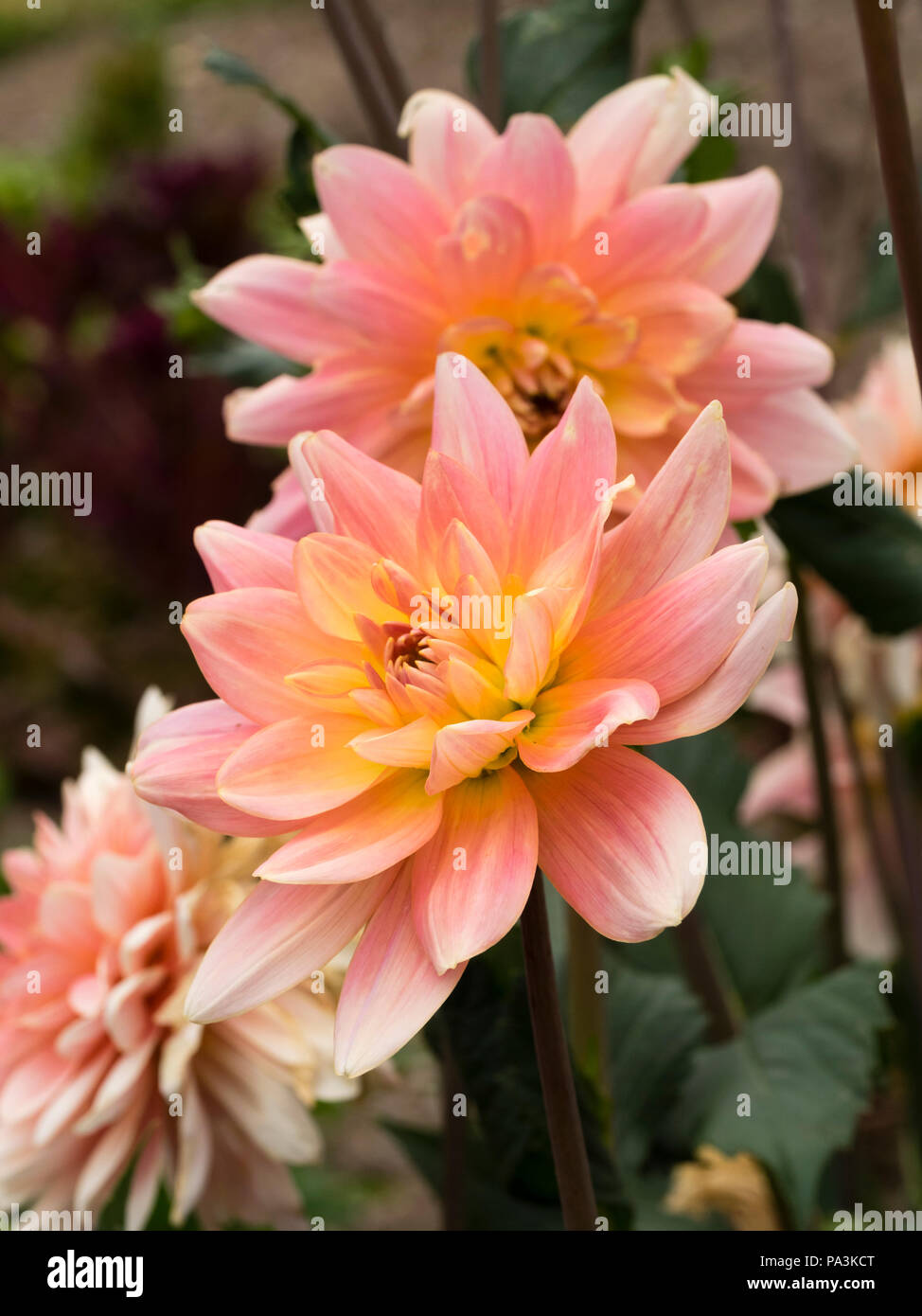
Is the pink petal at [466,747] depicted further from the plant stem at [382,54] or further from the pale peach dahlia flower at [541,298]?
the plant stem at [382,54]

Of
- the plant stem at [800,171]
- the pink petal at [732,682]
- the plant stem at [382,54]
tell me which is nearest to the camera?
the pink petal at [732,682]

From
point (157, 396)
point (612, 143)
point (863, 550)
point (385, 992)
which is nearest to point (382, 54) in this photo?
point (612, 143)

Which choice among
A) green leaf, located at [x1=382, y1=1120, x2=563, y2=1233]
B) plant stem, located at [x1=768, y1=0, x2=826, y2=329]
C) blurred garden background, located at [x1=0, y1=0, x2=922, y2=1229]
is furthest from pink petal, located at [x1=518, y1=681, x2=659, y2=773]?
blurred garden background, located at [x1=0, y1=0, x2=922, y2=1229]

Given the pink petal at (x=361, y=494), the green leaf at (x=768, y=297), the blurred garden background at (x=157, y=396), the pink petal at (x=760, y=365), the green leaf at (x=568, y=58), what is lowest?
the pink petal at (x=361, y=494)

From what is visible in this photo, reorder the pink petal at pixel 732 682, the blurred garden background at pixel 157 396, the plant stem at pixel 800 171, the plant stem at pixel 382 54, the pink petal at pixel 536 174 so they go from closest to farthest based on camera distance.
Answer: the pink petal at pixel 732 682 → the pink petal at pixel 536 174 → the plant stem at pixel 382 54 → the plant stem at pixel 800 171 → the blurred garden background at pixel 157 396

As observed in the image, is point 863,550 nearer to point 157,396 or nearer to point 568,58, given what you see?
point 568,58

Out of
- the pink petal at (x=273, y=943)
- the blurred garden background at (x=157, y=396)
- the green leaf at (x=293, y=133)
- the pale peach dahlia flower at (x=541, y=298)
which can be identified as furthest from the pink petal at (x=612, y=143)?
the blurred garden background at (x=157, y=396)

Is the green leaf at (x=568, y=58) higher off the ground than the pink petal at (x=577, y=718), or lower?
higher

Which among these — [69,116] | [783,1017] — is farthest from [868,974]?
[69,116]

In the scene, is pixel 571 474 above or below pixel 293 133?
below
